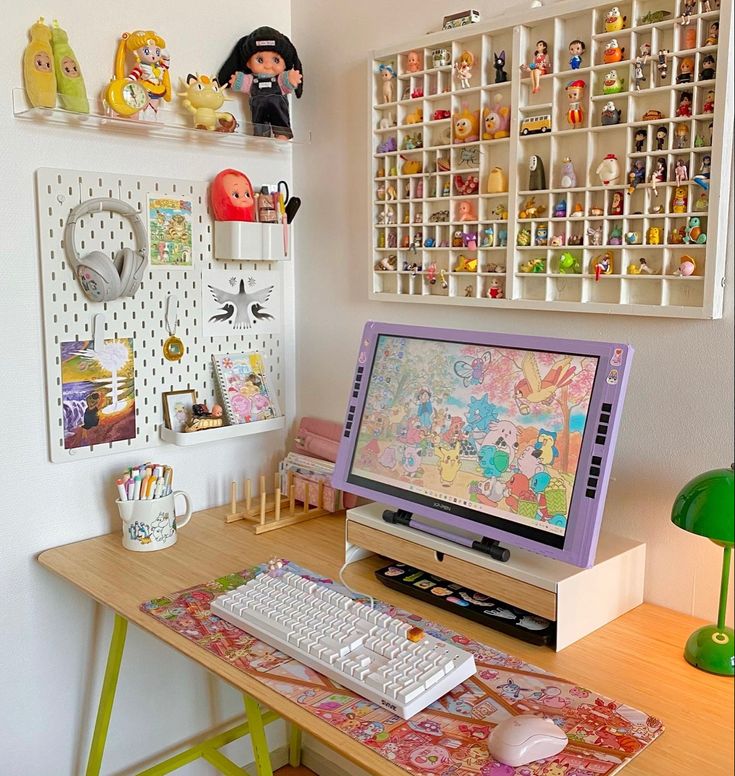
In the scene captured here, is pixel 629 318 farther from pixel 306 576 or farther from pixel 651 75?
pixel 306 576

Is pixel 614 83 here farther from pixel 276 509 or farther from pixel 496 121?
pixel 276 509

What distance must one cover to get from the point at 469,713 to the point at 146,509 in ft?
2.81

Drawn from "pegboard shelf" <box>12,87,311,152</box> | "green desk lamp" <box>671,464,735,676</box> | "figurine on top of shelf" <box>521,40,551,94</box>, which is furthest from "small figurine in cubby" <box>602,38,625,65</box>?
"pegboard shelf" <box>12,87,311,152</box>

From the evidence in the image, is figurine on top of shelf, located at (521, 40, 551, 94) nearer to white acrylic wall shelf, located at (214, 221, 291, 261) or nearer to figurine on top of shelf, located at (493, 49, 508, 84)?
figurine on top of shelf, located at (493, 49, 508, 84)

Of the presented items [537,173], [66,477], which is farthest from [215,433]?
[537,173]

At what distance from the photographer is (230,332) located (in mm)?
1961

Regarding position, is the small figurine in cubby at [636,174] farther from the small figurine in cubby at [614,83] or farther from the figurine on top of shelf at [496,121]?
the figurine on top of shelf at [496,121]

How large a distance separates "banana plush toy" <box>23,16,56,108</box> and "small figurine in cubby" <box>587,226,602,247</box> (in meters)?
1.05

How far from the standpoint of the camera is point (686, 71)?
4.23ft

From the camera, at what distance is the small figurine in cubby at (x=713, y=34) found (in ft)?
4.07

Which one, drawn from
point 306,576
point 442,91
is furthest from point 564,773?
point 442,91

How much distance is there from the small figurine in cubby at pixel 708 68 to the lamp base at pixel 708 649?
0.86 m

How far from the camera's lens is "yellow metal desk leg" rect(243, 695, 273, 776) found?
145 cm

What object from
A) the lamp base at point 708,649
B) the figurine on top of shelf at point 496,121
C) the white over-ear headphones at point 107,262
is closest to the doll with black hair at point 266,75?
the white over-ear headphones at point 107,262
